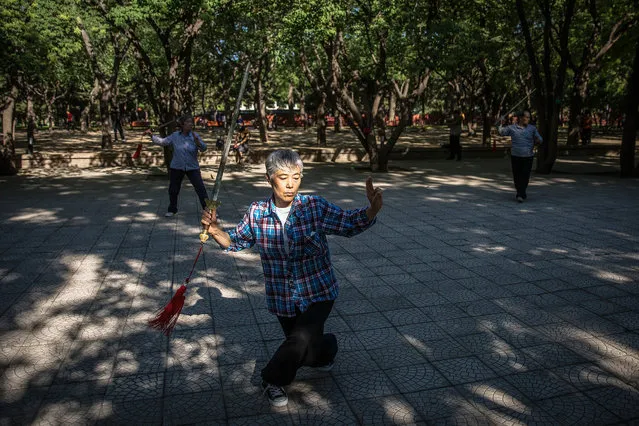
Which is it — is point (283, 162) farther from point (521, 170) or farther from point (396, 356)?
point (521, 170)

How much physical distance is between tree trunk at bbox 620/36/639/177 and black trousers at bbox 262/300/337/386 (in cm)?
1324

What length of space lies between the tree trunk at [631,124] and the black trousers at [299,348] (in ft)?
43.4

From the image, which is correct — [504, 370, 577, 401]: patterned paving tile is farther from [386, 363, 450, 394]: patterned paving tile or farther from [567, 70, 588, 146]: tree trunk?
[567, 70, 588, 146]: tree trunk

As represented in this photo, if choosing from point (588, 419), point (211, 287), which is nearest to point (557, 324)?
point (588, 419)

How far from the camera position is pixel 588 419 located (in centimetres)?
303

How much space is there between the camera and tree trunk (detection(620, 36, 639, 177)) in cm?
1307

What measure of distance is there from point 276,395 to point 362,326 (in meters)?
1.39

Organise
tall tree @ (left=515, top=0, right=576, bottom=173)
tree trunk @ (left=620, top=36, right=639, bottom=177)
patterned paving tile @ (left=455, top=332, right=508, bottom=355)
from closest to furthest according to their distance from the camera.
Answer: patterned paving tile @ (left=455, top=332, right=508, bottom=355)
tree trunk @ (left=620, top=36, right=639, bottom=177)
tall tree @ (left=515, top=0, right=576, bottom=173)

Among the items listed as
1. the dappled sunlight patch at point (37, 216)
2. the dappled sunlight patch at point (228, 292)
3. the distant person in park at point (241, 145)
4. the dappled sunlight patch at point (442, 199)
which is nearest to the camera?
the dappled sunlight patch at point (228, 292)

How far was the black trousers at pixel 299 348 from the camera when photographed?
2.95 m

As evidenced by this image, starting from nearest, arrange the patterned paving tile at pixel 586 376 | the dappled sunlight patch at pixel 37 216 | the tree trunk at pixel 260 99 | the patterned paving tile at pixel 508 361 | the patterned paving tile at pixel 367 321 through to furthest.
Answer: the patterned paving tile at pixel 586 376 < the patterned paving tile at pixel 508 361 < the patterned paving tile at pixel 367 321 < the dappled sunlight patch at pixel 37 216 < the tree trunk at pixel 260 99

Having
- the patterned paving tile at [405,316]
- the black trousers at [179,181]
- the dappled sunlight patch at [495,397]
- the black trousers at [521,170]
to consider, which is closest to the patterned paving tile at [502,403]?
the dappled sunlight patch at [495,397]

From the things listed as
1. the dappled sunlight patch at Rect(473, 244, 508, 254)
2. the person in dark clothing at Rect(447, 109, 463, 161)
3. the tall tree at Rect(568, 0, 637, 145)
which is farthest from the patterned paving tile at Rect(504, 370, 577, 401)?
the person in dark clothing at Rect(447, 109, 463, 161)

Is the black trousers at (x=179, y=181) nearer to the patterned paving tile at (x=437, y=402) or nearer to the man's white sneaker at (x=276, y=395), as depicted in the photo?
the man's white sneaker at (x=276, y=395)
